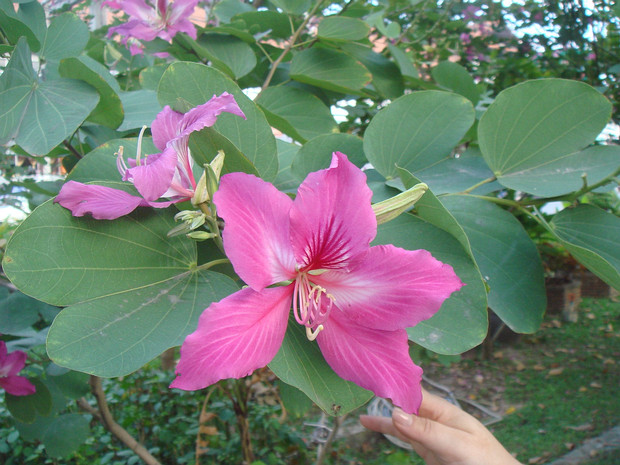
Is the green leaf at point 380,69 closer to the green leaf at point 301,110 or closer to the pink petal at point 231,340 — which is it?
the green leaf at point 301,110

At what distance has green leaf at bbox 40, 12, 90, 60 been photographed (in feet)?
3.12

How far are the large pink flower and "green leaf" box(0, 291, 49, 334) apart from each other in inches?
30.3

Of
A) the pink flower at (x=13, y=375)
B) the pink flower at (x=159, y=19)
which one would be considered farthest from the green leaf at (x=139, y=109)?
the pink flower at (x=13, y=375)

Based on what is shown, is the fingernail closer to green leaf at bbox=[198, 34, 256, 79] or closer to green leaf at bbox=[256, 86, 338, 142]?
green leaf at bbox=[256, 86, 338, 142]

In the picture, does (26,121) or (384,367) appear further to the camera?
(26,121)

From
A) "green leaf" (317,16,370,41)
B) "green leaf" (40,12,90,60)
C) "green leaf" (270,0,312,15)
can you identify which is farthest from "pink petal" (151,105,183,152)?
"green leaf" (270,0,312,15)

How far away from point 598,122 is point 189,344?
0.67 meters

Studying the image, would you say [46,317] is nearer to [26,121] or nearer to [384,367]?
[26,121]

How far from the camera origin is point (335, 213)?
0.45 m

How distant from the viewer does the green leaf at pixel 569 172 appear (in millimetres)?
763

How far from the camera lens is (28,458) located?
2492 mm

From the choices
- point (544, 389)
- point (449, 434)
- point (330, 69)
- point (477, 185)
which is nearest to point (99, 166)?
point (477, 185)

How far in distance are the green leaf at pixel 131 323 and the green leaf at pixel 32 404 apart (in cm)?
89

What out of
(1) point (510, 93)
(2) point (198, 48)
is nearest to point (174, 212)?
(1) point (510, 93)
